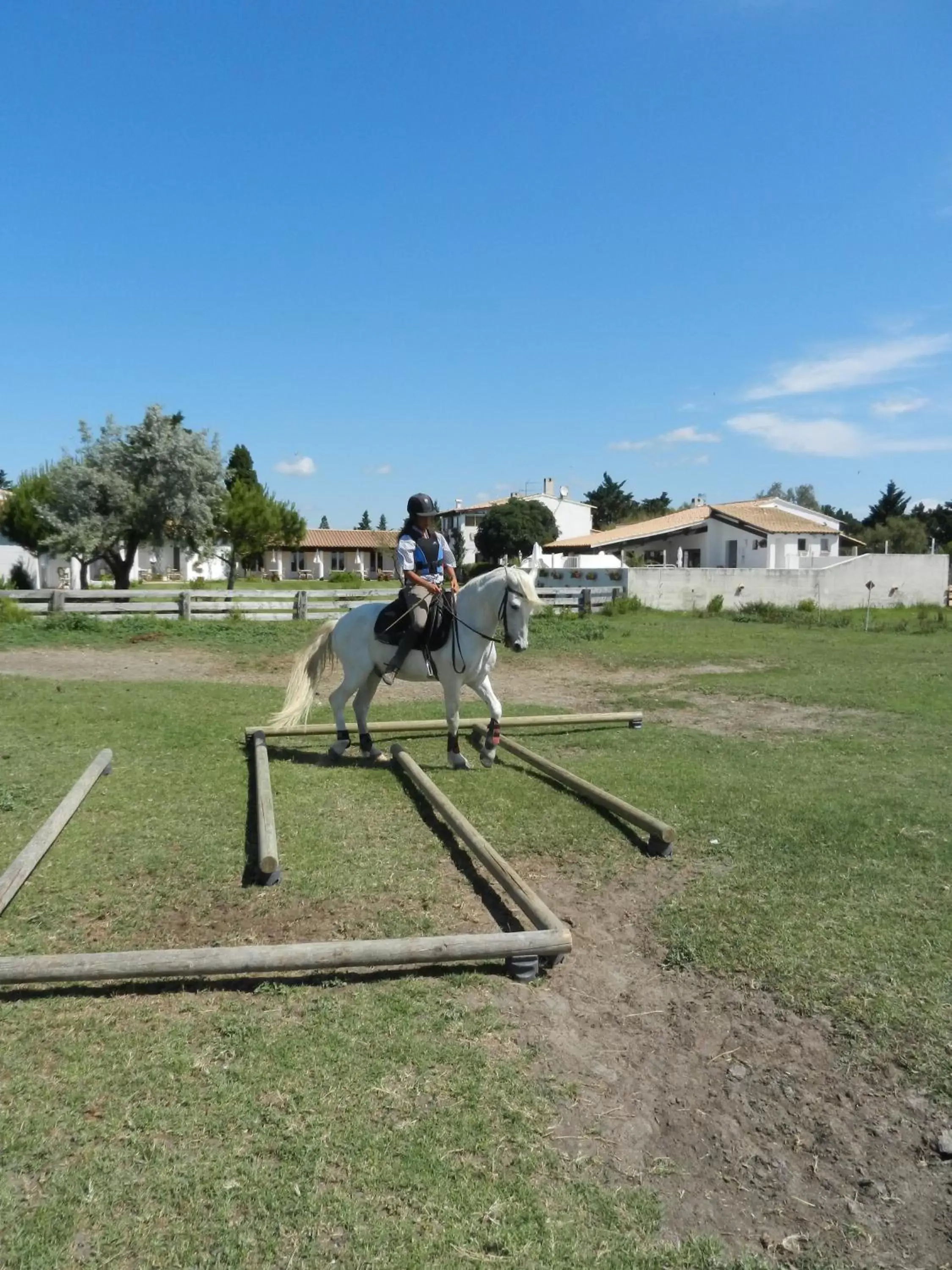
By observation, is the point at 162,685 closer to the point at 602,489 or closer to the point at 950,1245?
the point at 950,1245

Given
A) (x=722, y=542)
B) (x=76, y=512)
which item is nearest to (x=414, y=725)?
(x=76, y=512)

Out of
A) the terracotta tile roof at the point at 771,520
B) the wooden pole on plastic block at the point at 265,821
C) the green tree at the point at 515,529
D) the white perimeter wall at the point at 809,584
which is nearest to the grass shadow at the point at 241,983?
the wooden pole on plastic block at the point at 265,821

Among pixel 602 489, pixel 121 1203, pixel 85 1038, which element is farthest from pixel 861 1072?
pixel 602 489

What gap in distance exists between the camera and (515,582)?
8.30m

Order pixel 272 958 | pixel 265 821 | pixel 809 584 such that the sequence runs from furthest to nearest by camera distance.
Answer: pixel 809 584, pixel 265 821, pixel 272 958

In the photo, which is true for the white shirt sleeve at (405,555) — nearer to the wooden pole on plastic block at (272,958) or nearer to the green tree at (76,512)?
the wooden pole on plastic block at (272,958)

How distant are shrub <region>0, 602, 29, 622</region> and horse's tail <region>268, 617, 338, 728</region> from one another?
50.8 feet

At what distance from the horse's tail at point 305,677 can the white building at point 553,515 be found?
62.5 meters

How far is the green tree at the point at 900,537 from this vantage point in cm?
6700

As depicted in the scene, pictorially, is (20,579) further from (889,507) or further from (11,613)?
(889,507)

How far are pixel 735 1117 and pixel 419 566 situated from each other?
20.6 feet

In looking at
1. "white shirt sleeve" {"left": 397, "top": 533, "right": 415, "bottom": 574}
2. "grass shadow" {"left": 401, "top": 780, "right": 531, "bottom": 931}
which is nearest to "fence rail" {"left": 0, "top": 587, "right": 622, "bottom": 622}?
"white shirt sleeve" {"left": 397, "top": 533, "right": 415, "bottom": 574}

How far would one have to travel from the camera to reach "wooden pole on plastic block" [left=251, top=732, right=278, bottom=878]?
18.0ft

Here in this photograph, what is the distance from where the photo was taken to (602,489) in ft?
324
